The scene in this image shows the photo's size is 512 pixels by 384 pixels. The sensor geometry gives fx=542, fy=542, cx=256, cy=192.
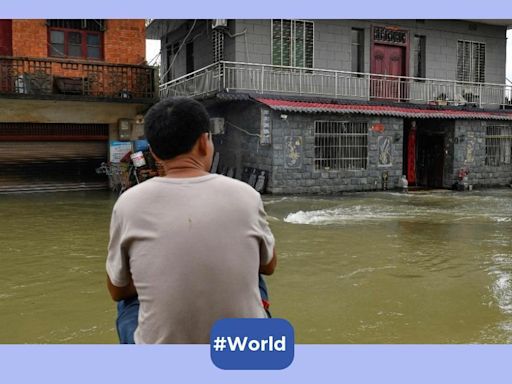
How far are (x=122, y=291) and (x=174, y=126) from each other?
2.05 ft

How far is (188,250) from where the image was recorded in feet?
5.70

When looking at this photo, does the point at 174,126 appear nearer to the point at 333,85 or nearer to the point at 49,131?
the point at 49,131

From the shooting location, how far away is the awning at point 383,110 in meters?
13.2

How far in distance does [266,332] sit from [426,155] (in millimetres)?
16405

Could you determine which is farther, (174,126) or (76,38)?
(76,38)

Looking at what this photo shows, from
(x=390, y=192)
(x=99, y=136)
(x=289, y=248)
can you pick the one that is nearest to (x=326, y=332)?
(x=289, y=248)

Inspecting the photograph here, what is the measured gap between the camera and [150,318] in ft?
5.98

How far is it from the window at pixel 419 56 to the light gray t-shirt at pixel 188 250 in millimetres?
16365

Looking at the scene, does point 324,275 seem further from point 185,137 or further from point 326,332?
point 185,137

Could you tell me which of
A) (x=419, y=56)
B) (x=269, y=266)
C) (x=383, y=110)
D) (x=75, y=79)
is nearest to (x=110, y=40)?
(x=75, y=79)

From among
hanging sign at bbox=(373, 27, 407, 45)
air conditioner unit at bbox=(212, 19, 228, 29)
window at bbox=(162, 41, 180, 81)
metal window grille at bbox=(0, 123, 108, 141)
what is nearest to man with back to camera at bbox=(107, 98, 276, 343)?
air conditioner unit at bbox=(212, 19, 228, 29)

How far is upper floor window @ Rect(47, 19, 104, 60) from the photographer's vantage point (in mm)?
13641

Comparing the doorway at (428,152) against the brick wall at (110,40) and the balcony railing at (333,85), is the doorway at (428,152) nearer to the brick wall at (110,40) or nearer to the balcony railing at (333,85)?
the balcony railing at (333,85)

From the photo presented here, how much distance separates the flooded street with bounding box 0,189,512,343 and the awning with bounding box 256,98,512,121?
3510 mm
